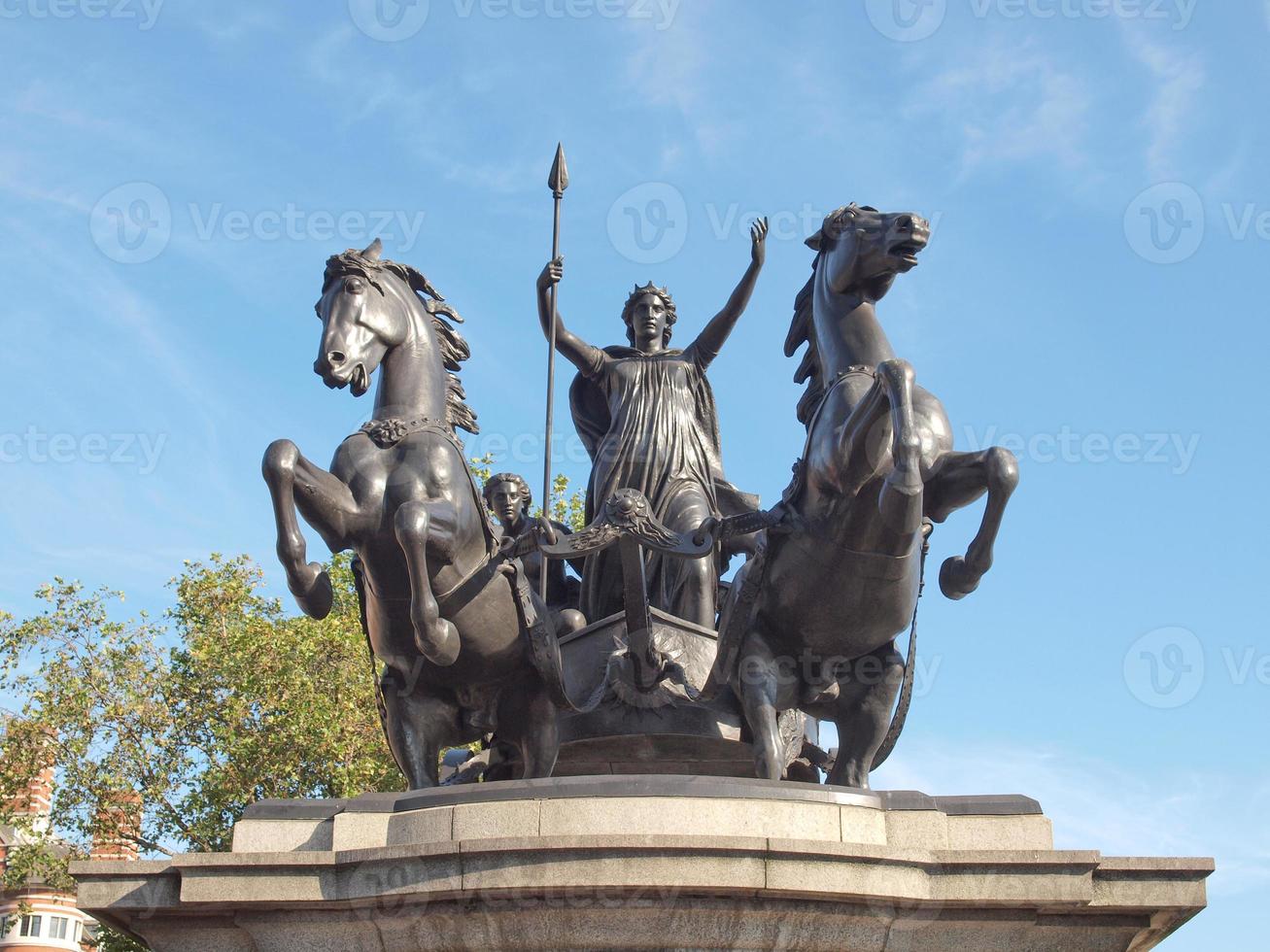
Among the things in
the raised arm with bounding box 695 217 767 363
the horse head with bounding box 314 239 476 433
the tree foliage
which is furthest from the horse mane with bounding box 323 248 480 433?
the tree foliage

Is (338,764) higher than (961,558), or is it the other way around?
(338,764)

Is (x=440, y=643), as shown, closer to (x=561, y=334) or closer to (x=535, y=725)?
(x=535, y=725)

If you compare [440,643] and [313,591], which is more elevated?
[313,591]

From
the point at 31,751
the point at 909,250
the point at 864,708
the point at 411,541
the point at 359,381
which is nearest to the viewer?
the point at 411,541

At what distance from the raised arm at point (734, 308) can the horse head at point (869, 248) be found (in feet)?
5.59

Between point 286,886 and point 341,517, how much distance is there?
7.94ft

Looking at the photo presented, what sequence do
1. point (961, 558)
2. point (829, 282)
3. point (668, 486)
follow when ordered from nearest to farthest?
point (961, 558), point (829, 282), point (668, 486)

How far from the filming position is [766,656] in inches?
361

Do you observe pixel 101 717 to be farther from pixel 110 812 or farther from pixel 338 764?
pixel 338 764

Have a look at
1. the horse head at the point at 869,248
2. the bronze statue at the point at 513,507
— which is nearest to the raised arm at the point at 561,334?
the bronze statue at the point at 513,507

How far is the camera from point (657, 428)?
464 inches

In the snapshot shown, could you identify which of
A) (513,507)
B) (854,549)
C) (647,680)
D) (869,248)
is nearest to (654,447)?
(513,507)

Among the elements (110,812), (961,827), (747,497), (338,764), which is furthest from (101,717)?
(961,827)

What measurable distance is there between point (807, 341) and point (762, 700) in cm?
282
